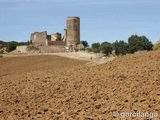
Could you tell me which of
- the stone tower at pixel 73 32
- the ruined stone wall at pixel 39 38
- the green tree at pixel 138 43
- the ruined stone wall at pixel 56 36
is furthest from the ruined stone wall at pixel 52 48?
the green tree at pixel 138 43

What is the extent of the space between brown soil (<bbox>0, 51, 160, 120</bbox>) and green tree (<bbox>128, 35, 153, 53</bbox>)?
52.6 m

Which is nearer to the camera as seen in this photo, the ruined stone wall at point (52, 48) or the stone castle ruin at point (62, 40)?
the ruined stone wall at point (52, 48)

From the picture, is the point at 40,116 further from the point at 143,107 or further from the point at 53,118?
the point at 143,107

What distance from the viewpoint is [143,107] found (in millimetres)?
9203

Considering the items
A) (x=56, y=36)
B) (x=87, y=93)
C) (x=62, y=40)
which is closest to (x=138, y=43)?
(x=62, y=40)

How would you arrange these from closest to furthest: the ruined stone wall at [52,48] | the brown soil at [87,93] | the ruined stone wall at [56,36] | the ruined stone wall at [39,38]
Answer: the brown soil at [87,93] < the ruined stone wall at [52,48] < the ruined stone wall at [39,38] < the ruined stone wall at [56,36]

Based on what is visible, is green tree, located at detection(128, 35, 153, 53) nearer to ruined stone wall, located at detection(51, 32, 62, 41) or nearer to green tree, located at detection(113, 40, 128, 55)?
green tree, located at detection(113, 40, 128, 55)

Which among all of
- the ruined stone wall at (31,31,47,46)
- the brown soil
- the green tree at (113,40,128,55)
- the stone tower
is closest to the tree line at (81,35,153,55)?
the green tree at (113,40,128,55)

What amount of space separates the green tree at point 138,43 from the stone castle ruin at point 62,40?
326 inches

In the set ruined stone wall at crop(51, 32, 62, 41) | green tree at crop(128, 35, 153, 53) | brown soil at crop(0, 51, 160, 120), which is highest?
ruined stone wall at crop(51, 32, 62, 41)

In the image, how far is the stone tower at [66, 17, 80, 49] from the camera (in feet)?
243

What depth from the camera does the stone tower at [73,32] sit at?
74188 mm

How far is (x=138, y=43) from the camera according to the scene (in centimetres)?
6856

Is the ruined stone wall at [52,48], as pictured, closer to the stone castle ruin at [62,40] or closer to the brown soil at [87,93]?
the stone castle ruin at [62,40]
